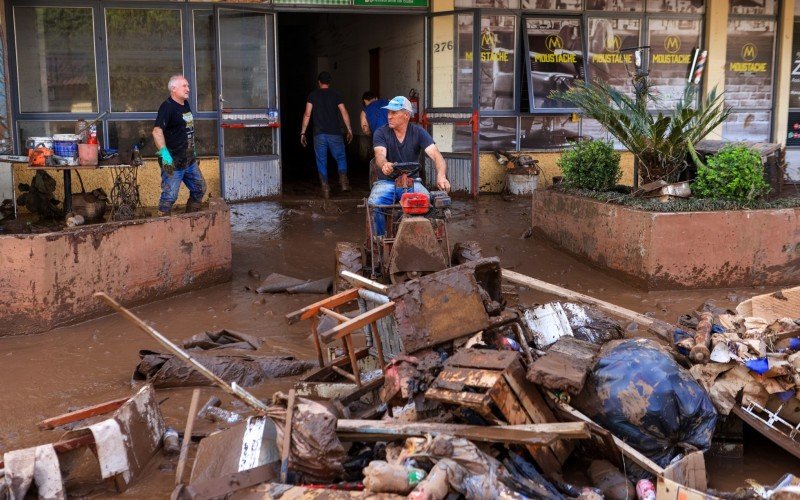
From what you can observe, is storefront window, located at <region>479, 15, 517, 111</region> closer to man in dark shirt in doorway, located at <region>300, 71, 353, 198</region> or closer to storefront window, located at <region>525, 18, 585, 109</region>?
storefront window, located at <region>525, 18, 585, 109</region>

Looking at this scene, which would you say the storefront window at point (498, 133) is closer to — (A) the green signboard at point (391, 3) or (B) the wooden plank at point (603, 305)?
(A) the green signboard at point (391, 3)

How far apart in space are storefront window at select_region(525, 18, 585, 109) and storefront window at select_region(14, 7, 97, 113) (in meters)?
6.62

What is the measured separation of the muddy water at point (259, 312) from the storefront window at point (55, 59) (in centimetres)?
267

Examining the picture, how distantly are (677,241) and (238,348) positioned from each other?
449cm

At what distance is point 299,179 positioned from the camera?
49.7 ft

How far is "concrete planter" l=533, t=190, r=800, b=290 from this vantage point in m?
8.38

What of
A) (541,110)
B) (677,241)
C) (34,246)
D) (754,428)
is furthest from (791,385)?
(541,110)

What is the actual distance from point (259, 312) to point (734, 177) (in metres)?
5.06

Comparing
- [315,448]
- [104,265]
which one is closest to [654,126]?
[104,265]

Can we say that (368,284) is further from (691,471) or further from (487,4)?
(487,4)

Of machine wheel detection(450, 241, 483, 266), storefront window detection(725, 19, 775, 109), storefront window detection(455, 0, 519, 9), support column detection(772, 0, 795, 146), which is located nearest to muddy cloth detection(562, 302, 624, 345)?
machine wheel detection(450, 241, 483, 266)

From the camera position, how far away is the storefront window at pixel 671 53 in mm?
14047

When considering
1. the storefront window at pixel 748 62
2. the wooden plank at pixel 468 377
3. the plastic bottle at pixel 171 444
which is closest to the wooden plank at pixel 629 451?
the wooden plank at pixel 468 377

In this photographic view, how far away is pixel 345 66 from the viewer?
61.9 feet
